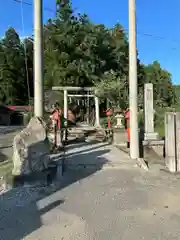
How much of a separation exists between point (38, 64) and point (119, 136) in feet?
21.8

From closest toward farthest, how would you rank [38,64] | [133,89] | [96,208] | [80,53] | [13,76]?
[96,208] → [38,64] → [133,89] → [80,53] → [13,76]

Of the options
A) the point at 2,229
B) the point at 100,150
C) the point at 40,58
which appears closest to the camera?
the point at 2,229

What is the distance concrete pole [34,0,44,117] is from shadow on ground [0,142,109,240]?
1987 millimetres

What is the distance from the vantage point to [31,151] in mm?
7570

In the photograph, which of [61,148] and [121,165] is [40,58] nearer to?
[121,165]

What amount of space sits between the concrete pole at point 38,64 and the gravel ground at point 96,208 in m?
1.97

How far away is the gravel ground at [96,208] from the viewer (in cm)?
464

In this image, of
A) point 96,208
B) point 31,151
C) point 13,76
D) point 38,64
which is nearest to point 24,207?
point 96,208

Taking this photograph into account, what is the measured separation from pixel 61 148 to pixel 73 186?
5509mm

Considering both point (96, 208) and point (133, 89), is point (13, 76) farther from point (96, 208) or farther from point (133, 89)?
point (96, 208)

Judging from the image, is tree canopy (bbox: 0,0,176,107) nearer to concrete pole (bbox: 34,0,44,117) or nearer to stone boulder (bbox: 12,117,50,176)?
concrete pole (bbox: 34,0,44,117)

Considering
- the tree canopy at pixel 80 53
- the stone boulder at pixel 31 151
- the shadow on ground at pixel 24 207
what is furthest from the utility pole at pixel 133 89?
the tree canopy at pixel 80 53

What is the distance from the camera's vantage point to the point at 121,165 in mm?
9164

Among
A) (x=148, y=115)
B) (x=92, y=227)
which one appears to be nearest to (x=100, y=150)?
(x=148, y=115)
